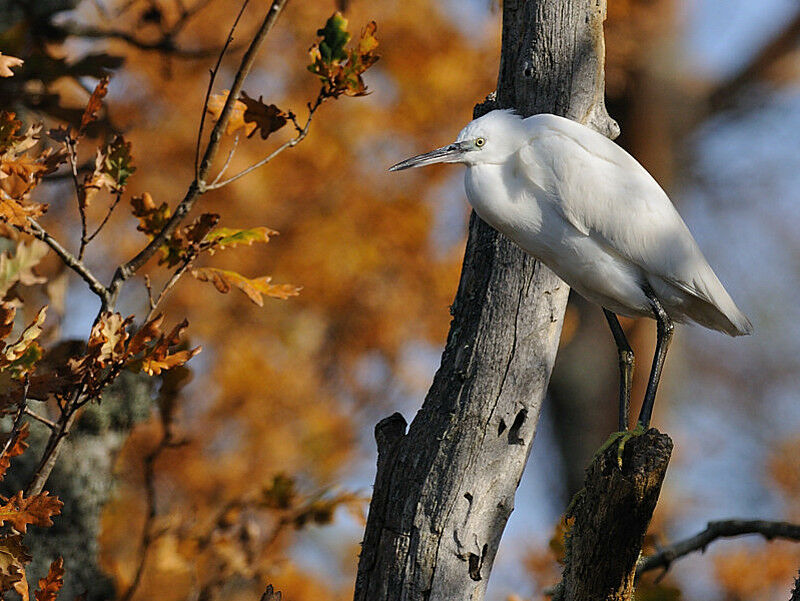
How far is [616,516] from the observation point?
1.41 m

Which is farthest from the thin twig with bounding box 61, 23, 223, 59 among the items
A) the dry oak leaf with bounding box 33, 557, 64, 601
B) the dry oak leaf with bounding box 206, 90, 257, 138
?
the dry oak leaf with bounding box 33, 557, 64, 601

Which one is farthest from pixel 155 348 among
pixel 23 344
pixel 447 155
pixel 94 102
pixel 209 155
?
pixel 447 155

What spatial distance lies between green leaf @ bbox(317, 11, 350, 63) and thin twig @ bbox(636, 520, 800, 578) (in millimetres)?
1501

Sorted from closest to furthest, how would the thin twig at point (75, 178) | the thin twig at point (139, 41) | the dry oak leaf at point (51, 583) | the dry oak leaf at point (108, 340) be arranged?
the dry oak leaf at point (51, 583) → the dry oak leaf at point (108, 340) → the thin twig at point (75, 178) → the thin twig at point (139, 41)

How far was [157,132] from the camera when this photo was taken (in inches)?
228

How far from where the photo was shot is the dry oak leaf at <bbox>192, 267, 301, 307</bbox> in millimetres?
1746

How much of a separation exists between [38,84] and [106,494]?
1330mm

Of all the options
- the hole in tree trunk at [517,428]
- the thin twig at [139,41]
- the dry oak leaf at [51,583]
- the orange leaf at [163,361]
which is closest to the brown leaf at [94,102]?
the orange leaf at [163,361]

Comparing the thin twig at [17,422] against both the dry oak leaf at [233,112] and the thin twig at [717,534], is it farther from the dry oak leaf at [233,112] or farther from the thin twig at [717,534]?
the thin twig at [717,534]

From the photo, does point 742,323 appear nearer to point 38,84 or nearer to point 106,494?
point 106,494

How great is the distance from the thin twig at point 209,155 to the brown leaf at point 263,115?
0.26 m

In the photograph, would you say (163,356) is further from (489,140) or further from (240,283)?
(489,140)

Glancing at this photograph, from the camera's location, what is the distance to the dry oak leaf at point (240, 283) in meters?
1.75

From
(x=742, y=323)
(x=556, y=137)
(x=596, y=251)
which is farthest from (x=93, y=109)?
(x=742, y=323)
